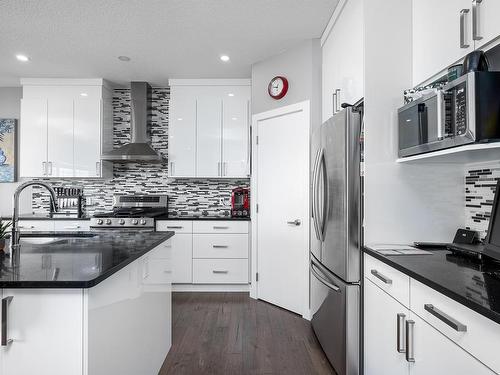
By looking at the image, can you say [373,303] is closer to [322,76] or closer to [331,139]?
[331,139]

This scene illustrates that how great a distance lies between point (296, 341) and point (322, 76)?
235 cm

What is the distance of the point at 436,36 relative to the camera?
5.73 feet

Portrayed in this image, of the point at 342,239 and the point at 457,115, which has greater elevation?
the point at 457,115

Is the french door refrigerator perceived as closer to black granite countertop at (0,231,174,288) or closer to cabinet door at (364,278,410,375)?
cabinet door at (364,278,410,375)

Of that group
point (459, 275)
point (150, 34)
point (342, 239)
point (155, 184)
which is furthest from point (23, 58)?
point (459, 275)

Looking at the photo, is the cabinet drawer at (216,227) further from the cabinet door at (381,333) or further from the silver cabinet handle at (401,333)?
the silver cabinet handle at (401,333)

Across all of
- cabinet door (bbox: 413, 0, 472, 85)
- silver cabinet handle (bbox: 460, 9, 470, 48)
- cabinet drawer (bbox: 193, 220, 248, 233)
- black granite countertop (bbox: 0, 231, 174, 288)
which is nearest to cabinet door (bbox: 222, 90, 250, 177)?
cabinet drawer (bbox: 193, 220, 248, 233)

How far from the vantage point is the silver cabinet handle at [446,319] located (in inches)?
39.5

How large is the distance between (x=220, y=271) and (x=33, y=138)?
2.95 meters

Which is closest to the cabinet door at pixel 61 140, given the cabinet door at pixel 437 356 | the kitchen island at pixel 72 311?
the kitchen island at pixel 72 311

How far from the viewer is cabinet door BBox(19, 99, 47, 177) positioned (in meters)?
4.15

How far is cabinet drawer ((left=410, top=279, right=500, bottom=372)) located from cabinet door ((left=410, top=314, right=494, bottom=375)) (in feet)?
0.08

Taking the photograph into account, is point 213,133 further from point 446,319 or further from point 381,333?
point 446,319

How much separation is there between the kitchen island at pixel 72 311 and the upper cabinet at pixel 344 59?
169 cm
